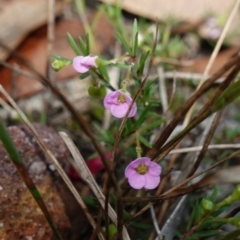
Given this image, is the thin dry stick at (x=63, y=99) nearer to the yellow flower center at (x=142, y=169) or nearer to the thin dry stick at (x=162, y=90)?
the yellow flower center at (x=142, y=169)

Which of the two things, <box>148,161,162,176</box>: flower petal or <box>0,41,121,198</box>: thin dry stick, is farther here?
<box>148,161,162,176</box>: flower petal

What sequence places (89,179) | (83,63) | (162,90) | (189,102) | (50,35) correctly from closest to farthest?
(189,102)
(83,63)
(89,179)
(162,90)
(50,35)

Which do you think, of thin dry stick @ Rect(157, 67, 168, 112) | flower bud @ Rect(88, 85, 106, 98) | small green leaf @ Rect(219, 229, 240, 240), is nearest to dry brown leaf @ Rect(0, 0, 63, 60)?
thin dry stick @ Rect(157, 67, 168, 112)

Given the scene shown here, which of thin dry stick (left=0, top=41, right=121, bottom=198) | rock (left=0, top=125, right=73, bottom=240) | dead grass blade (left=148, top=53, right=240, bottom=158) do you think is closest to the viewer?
thin dry stick (left=0, top=41, right=121, bottom=198)

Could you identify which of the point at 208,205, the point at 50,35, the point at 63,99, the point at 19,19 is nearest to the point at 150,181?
the point at 208,205

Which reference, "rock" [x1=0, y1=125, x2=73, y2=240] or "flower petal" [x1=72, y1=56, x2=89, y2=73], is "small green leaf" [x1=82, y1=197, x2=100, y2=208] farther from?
"flower petal" [x1=72, y1=56, x2=89, y2=73]

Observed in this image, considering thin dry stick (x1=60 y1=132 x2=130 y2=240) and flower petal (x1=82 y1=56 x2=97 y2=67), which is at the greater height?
flower petal (x1=82 y1=56 x2=97 y2=67)

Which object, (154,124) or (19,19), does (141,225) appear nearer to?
(154,124)

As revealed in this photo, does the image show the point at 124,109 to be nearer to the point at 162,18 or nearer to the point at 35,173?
the point at 35,173
